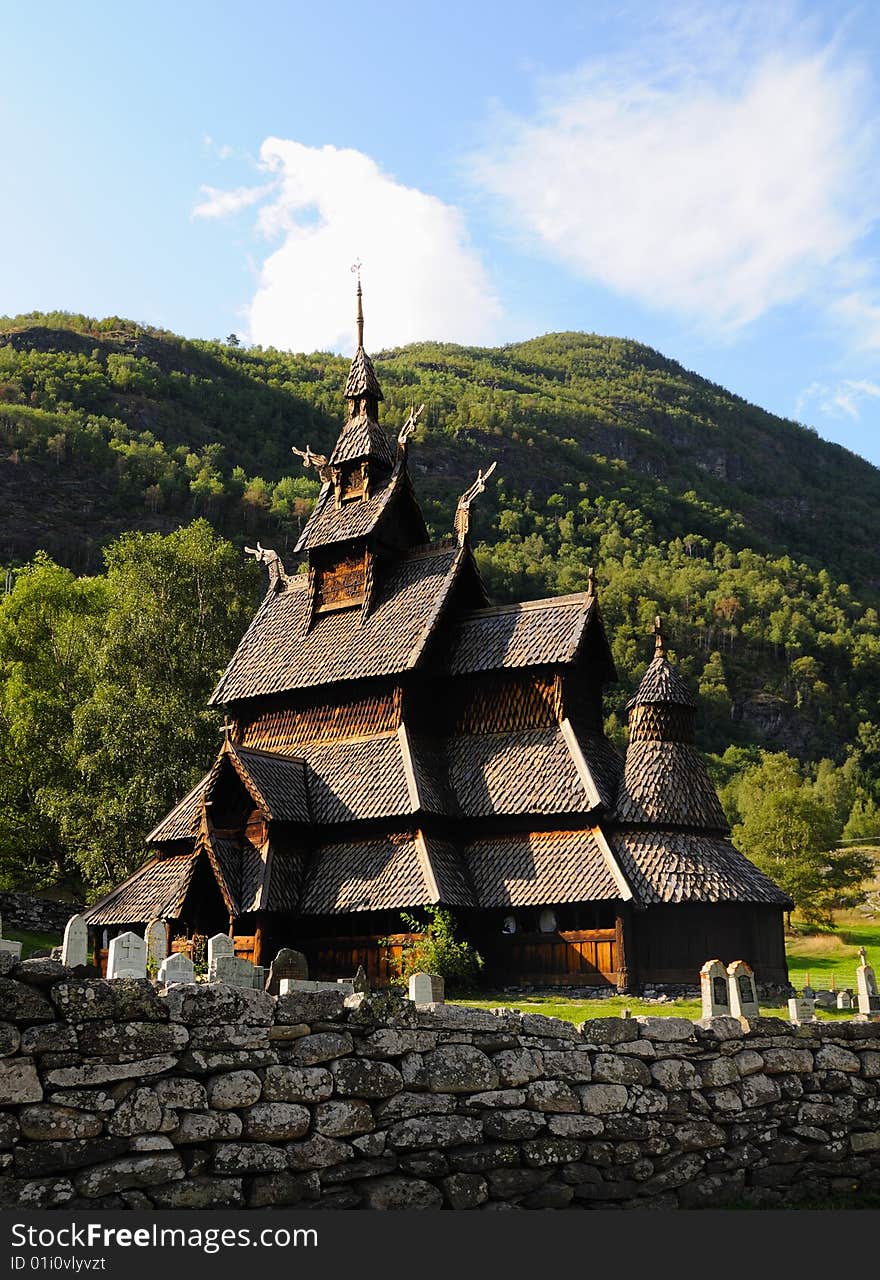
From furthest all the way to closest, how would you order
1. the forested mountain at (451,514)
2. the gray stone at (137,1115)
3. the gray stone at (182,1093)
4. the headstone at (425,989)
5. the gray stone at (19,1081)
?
the forested mountain at (451,514)
the headstone at (425,989)
the gray stone at (182,1093)
the gray stone at (137,1115)
the gray stone at (19,1081)

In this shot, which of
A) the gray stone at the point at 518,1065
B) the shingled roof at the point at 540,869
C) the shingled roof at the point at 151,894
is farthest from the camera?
the shingled roof at the point at 151,894

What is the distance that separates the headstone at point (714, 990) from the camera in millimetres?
14805

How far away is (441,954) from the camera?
29.2 m

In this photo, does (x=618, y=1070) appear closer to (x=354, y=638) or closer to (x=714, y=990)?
(x=714, y=990)

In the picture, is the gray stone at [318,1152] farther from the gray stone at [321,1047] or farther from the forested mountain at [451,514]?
the forested mountain at [451,514]

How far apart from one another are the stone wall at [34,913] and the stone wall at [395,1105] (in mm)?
28797

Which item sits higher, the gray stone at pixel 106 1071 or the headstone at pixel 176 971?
the headstone at pixel 176 971

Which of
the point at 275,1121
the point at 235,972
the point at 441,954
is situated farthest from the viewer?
the point at 441,954

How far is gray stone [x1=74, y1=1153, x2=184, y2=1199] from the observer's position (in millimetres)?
9078

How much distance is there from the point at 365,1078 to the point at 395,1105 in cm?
38

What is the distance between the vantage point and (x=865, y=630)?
171875 mm

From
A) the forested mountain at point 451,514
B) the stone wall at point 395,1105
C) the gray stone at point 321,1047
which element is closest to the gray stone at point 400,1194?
the stone wall at point 395,1105

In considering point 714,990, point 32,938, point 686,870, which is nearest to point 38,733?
point 32,938

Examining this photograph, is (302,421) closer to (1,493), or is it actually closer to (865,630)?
(1,493)
